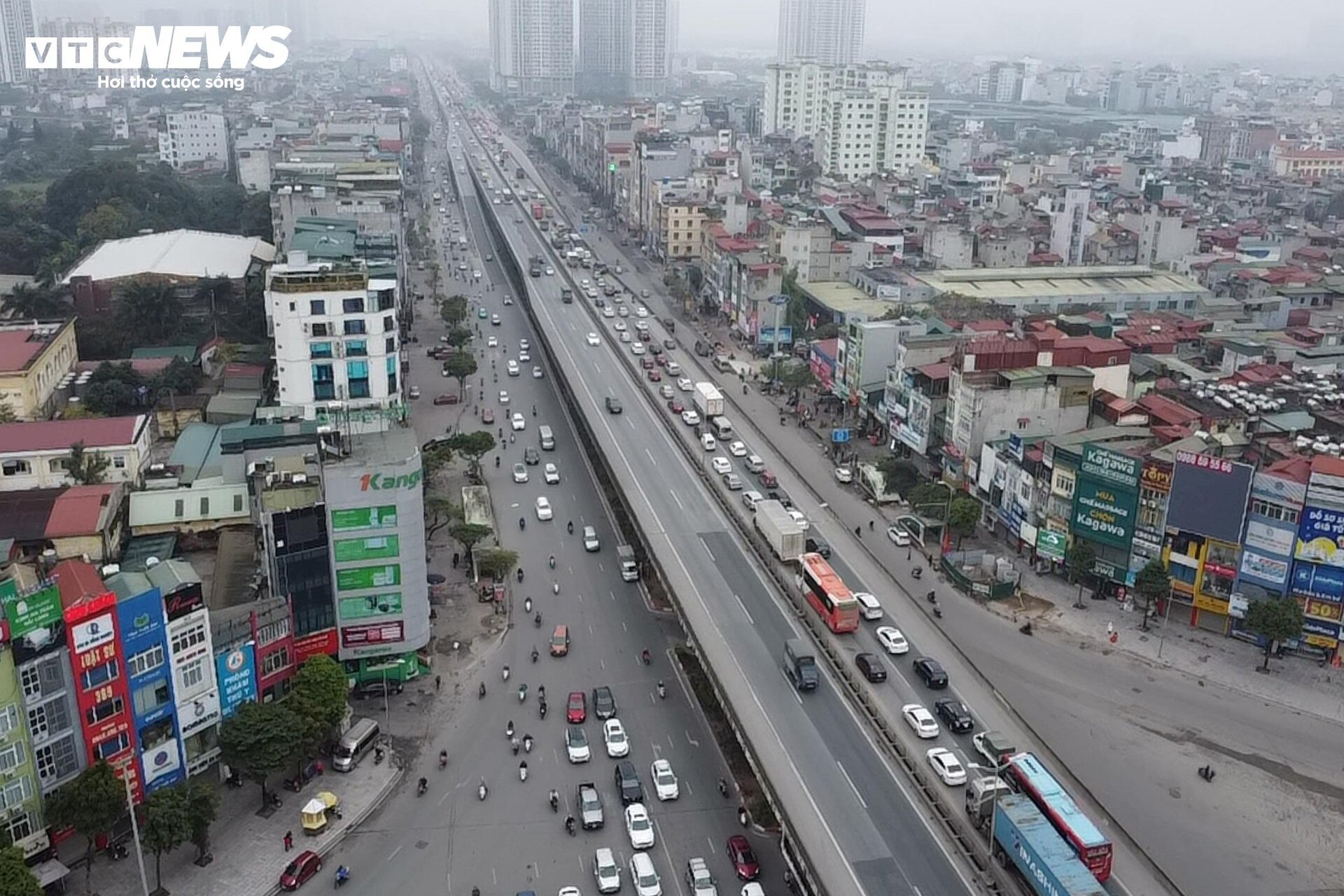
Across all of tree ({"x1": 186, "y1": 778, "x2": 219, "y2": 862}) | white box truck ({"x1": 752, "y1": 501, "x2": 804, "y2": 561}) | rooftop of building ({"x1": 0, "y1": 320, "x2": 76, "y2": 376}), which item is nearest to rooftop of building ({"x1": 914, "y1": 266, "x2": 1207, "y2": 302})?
white box truck ({"x1": 752, "y1": 501, "x2": 804, "y2": 561})

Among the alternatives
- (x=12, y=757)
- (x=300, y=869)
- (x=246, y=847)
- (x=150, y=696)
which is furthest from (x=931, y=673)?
(x=12, y=757)

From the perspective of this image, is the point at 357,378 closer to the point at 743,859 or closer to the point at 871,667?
the point at 871,667

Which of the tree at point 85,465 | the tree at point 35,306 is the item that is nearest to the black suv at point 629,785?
the tree at point 85,465

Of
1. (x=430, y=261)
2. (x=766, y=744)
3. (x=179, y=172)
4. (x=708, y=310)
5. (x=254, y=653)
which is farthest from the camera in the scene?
(x=179, y=172)

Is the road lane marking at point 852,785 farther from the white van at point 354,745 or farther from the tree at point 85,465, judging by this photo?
the tree at point 85,465

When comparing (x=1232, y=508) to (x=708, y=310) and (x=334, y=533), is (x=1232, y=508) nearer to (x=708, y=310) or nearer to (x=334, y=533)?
(x=334, y=533)

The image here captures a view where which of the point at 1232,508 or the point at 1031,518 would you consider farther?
the point at 1031,518

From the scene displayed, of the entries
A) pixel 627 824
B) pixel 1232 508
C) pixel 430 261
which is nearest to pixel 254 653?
pixel 627 824
